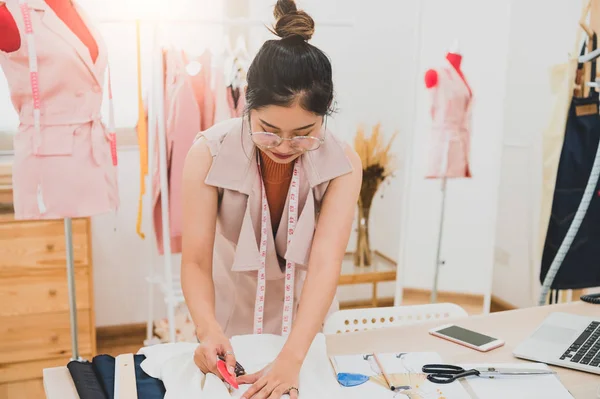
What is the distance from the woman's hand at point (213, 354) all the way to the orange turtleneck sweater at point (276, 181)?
0.40m

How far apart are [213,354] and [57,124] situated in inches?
47.3

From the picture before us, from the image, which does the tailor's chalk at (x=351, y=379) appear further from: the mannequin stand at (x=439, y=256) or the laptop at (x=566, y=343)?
the mannequin stand at (x=439, y=256)

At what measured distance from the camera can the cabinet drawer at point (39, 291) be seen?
2520 millimetres

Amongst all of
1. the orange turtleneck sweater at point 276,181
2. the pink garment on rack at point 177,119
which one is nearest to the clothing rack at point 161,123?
the pink garment on rack at point 177,119

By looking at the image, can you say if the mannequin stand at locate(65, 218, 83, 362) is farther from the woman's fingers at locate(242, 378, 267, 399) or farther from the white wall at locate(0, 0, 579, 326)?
the woman's fingers at locate(242, 378, 267, 399)

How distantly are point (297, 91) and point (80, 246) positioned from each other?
5.79 ft

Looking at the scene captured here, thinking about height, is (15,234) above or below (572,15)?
below

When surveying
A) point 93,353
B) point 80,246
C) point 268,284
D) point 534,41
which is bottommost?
point 93,353

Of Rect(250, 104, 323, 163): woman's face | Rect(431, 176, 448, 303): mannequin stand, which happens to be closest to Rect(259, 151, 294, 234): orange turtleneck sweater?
Rect(250, 104, 323, 163): woman's face

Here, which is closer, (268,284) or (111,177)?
(268,284)

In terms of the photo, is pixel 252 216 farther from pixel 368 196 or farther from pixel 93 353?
pixel 368 196

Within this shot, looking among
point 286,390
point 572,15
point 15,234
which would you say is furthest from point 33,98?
point 572,15

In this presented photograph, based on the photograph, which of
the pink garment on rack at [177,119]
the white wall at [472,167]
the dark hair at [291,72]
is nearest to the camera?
the dark hair at [291,72]

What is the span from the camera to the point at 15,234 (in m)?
2.49
